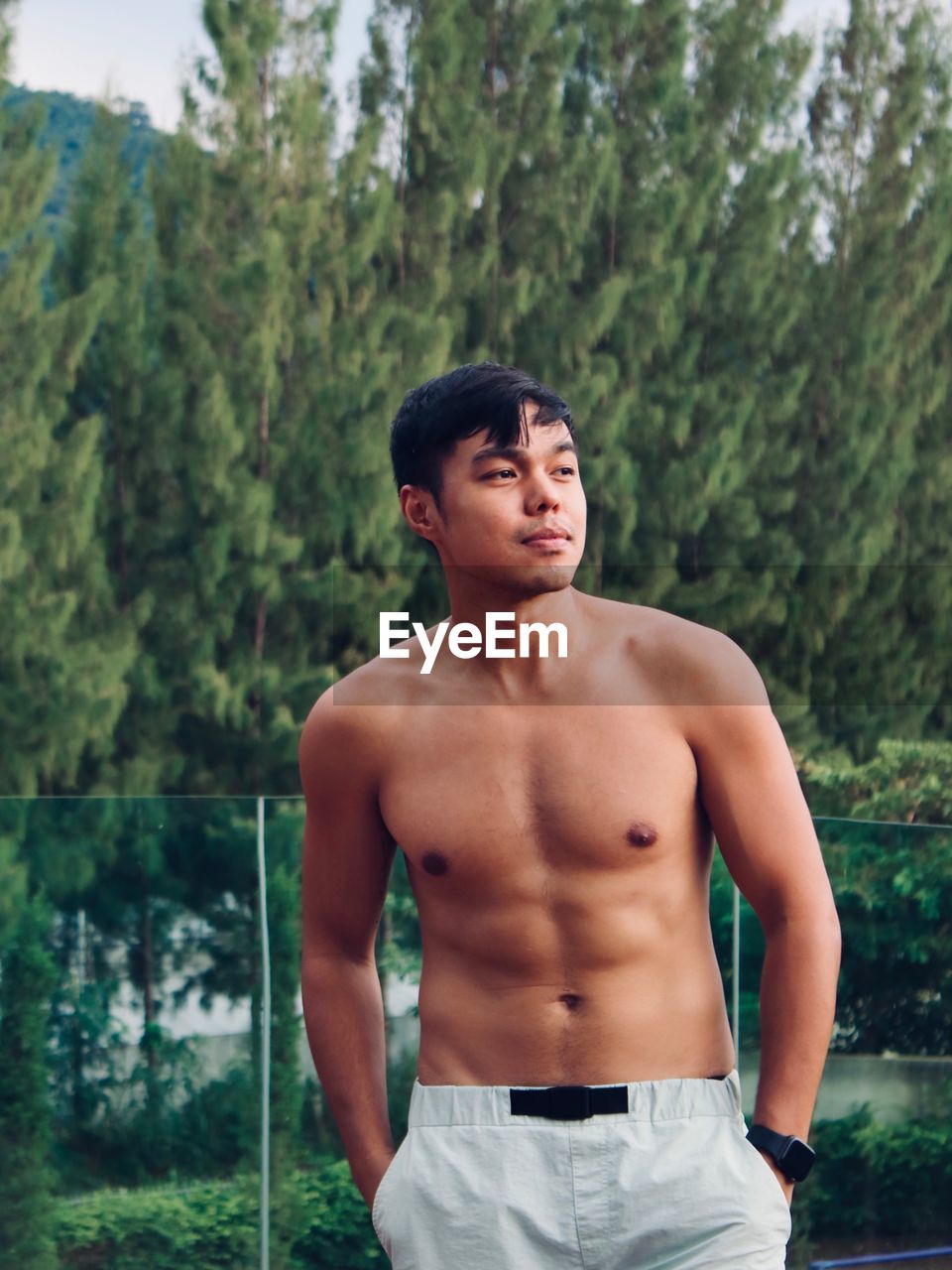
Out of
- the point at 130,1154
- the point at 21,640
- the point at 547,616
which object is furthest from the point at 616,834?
the point at 21,640

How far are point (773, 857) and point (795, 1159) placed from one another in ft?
0.76

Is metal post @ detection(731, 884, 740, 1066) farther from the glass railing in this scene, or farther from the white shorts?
the white shorts

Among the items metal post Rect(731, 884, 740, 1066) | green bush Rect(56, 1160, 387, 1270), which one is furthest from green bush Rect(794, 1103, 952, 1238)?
green bush Rect(56, 1160, 387, 1270)

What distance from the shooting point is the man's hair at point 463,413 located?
1500mm

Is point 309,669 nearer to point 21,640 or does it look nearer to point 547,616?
point 21,640

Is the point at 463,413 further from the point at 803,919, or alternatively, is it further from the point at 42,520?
the point at 42,520

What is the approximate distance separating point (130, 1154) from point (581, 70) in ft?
29.9

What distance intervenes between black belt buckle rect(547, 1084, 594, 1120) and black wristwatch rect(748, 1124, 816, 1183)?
14cm

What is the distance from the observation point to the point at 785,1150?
144cm

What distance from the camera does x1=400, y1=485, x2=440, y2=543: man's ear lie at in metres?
1.55

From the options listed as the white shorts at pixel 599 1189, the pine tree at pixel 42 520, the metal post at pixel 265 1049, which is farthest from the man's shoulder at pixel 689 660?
the pine tree at pixel 42 520

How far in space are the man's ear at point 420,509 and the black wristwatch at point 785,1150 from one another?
549 millimetres

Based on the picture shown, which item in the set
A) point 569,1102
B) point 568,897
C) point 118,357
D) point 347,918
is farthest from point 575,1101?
point 118,357

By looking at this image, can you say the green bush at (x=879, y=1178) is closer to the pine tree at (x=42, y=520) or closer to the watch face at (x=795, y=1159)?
the watch face at (x=795, y=1159)
